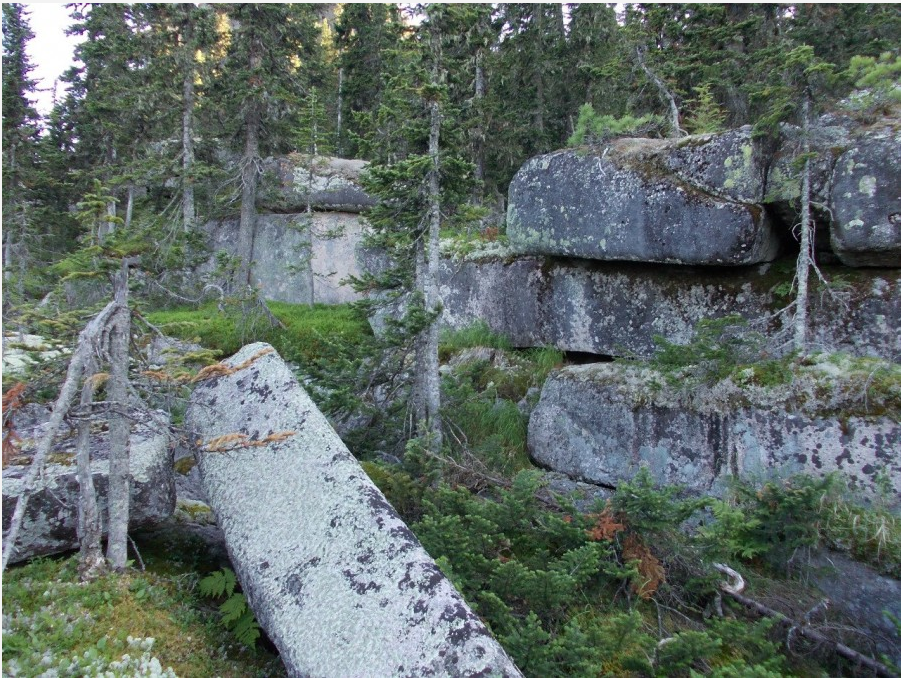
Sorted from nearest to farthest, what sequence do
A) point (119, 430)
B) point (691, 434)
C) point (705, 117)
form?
point (119, 430)
point (691, 434)
point (705, 117)

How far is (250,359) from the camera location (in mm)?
4945

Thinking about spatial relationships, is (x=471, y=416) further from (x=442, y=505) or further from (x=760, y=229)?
(x=760, y=229)

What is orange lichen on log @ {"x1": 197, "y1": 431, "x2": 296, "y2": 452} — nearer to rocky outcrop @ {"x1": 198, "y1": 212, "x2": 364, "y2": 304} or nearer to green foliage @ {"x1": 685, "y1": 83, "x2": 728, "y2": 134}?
green foliage @ {"x1": 685, "y1": 83, "x2": 728, "y2": 134}

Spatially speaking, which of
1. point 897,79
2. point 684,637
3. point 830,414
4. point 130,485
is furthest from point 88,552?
point 897,79

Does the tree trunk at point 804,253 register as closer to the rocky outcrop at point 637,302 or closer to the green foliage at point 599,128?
the rocky outcrop at point 637,302

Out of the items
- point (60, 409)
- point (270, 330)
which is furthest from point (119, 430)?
point (270, 330)

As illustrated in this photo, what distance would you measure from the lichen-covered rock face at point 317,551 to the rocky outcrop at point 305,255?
32.0 ft

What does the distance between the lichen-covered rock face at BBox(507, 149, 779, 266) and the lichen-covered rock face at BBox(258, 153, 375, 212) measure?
8.27m

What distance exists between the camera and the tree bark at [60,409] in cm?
273

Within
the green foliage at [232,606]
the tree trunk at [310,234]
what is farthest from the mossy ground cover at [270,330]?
the green foliage at [232,606]

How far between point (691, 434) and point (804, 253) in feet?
6.85

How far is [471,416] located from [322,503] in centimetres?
331

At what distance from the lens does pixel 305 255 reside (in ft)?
47.9

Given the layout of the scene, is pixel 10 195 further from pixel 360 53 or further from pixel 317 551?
pixel 317 551
